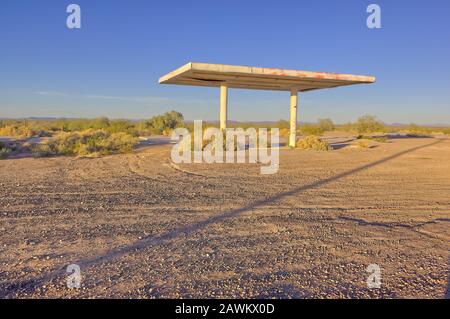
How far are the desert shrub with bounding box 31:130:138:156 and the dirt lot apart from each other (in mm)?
5811

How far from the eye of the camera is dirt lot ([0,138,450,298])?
3.49m

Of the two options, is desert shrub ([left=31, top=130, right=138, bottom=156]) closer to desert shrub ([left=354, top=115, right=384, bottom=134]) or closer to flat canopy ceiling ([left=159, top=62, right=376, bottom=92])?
flat canopy ceiling ([left=159, top=62, right=376, bottom=92])

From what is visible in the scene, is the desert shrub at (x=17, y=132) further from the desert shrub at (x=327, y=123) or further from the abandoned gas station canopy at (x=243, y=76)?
the desert shrub at (x=327, y=123)

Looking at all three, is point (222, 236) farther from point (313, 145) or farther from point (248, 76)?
point (313, 145)

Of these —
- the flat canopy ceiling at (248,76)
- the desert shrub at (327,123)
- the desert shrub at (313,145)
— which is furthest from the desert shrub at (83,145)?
the desert shrub at (327,123)

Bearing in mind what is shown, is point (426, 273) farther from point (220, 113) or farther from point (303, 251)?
point (220, 113)

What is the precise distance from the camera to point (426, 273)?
382cm

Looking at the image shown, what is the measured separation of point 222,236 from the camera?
4934mm

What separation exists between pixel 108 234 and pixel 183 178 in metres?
4.87

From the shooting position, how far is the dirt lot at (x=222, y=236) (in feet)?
11.4

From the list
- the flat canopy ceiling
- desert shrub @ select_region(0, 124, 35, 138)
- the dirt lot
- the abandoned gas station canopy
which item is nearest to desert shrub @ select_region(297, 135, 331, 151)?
the abandoned gas station canopy

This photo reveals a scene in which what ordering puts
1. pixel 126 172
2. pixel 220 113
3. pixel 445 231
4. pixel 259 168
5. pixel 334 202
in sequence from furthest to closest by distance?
pixel 220 113 → pixel 259 168 → pixel 126 172 → pixel 334 202 → pixel 445 231

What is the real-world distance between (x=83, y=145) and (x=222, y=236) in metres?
12.8
